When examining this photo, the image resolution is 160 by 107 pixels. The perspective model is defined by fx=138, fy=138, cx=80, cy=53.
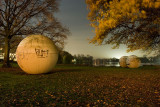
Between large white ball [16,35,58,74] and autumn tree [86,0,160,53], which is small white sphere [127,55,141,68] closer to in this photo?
autumn tree [86,0,160,53]

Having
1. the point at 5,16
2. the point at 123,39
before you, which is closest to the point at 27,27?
the point at 5,16

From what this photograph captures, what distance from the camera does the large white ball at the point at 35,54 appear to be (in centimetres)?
1034

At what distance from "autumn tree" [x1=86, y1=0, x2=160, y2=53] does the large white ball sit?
3.78m

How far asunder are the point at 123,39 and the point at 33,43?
24.0ft

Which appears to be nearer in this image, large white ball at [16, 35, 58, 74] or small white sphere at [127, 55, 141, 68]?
large white ball at [16, 35, 58, 74]

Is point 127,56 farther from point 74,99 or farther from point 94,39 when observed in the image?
point 74,99

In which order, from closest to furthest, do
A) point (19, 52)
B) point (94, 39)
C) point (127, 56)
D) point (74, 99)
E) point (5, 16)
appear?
point (74, 99)
point (94, 39)
point (19, 52)
point (5, 16)
point (127, 56)

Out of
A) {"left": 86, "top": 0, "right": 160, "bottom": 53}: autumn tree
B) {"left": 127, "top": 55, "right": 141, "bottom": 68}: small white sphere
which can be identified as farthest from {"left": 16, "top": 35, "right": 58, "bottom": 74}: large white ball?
{"left": 127, "top": 55, "right": 141, "bottom": 68}: small white sphere

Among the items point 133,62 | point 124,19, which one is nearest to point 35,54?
point 124,19

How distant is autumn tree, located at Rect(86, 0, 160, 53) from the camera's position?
6.49 meters

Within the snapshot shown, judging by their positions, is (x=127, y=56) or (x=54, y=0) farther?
(x=127, y=56)

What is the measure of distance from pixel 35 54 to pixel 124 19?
21.9 feet

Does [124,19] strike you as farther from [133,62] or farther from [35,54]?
[133,62]

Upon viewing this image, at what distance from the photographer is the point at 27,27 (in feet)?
61.4
